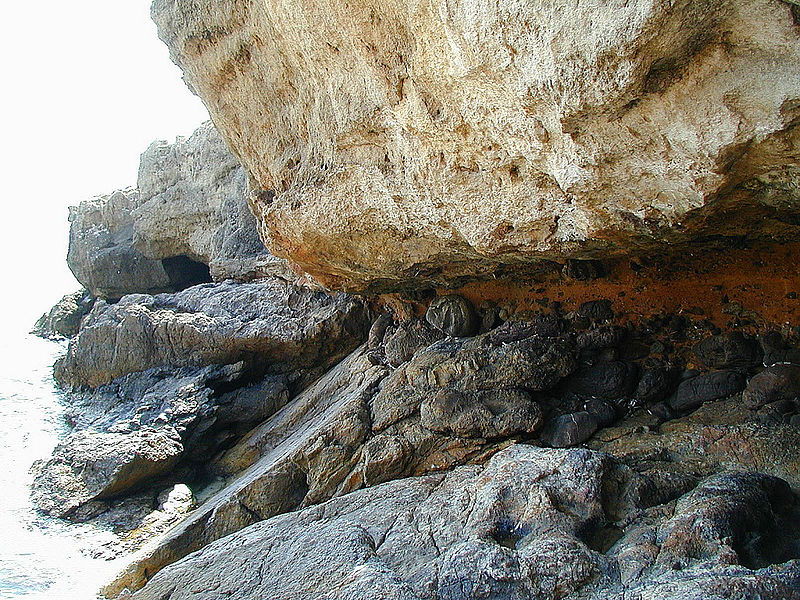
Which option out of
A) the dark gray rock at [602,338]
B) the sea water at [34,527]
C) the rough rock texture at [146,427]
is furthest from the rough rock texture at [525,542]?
the rough rock texture at [146,427]

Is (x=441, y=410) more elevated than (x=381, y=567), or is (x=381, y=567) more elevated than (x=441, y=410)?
(x=441, y=410)

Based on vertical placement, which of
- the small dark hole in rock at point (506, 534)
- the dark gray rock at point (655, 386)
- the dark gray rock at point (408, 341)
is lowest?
the small dark hole in rock at point (506, 534)

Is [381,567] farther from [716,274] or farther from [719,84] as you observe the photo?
[716,274]

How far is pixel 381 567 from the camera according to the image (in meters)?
2.87

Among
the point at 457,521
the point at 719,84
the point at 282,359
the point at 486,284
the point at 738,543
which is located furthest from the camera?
the point at 282,359

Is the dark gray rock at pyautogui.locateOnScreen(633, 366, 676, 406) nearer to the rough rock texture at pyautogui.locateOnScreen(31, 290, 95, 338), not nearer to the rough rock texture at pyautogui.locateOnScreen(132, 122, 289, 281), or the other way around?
the rough rock texture at pyautogui.locateOnScreen(132, 122, 289, 281)

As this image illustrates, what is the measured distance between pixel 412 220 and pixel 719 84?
2121 millimetres

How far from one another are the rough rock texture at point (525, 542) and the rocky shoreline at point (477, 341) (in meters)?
0.01

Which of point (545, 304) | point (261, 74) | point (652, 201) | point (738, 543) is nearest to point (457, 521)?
point (738, 543)

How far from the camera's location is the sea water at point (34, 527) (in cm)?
456

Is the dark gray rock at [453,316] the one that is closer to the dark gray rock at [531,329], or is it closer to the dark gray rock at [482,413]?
the dark gray rock at [531,329]

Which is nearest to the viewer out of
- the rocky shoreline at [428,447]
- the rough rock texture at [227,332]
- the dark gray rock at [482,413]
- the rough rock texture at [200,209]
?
the rocky shoreline at [428,447]

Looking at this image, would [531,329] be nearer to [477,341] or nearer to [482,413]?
[477,341]

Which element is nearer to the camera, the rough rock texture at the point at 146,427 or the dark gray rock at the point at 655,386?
the dark gray rock at the point at 655,386
